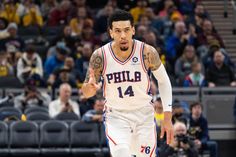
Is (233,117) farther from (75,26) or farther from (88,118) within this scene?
(75,26)

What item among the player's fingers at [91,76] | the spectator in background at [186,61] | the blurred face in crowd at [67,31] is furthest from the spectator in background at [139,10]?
the player's fingers at [91,76]

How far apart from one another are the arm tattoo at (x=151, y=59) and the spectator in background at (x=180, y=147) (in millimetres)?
3965

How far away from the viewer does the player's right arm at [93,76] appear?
8305mm

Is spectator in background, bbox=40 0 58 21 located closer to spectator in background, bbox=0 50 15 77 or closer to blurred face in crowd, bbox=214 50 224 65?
spectator in background, bbox=0 50 15 77

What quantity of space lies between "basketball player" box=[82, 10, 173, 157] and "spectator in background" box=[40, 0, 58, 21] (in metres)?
11.4

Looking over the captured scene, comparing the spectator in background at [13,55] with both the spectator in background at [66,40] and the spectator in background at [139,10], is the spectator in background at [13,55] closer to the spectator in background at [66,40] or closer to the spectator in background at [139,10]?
the spectator in background at [66,40]

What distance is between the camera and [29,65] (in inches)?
648

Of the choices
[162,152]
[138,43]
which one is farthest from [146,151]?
[162,152]

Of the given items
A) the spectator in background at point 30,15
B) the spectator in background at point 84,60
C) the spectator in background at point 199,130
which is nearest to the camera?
the spectator in background at point 199,130

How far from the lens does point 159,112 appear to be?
13.9 m

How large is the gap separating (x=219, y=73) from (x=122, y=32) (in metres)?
8.21

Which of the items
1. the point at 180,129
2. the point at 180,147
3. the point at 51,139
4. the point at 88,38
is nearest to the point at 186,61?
the point at 88,38

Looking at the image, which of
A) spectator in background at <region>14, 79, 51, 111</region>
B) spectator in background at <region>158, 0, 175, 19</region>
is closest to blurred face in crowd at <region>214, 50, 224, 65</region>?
spectator in background at <region>158, 0, 175, 19</region>

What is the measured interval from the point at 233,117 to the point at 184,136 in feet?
10.5
